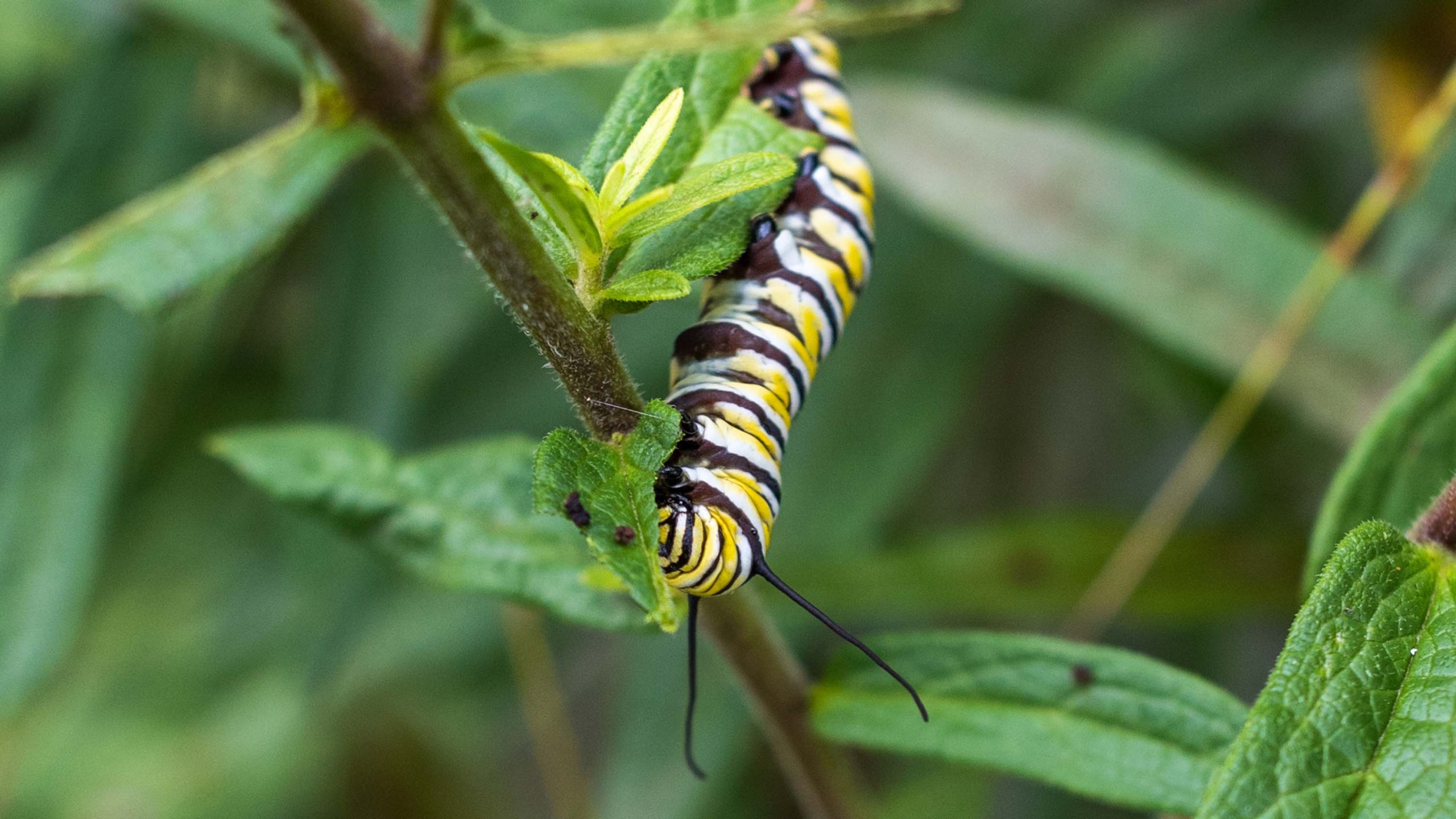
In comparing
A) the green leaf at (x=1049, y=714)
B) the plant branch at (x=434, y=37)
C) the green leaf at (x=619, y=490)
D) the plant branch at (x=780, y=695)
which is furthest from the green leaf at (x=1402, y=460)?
the plant branch at (x=434, y=37)

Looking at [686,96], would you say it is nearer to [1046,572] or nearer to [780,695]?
[780,695]

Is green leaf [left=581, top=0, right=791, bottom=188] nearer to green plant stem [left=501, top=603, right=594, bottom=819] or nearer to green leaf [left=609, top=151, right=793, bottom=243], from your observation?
green leaf [left=609, top=151, right=793, bottom=243]

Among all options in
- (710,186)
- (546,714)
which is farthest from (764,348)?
(546,714)

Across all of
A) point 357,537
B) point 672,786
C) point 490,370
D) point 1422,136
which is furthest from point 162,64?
point 1422,136

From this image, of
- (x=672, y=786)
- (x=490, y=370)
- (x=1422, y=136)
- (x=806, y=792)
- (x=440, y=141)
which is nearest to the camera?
(x=440, y=141)

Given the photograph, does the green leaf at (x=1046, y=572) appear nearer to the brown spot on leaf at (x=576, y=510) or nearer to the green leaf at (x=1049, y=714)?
the green leaf at (x=1049, y=714)

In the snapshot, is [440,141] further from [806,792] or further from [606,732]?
[606,732]
